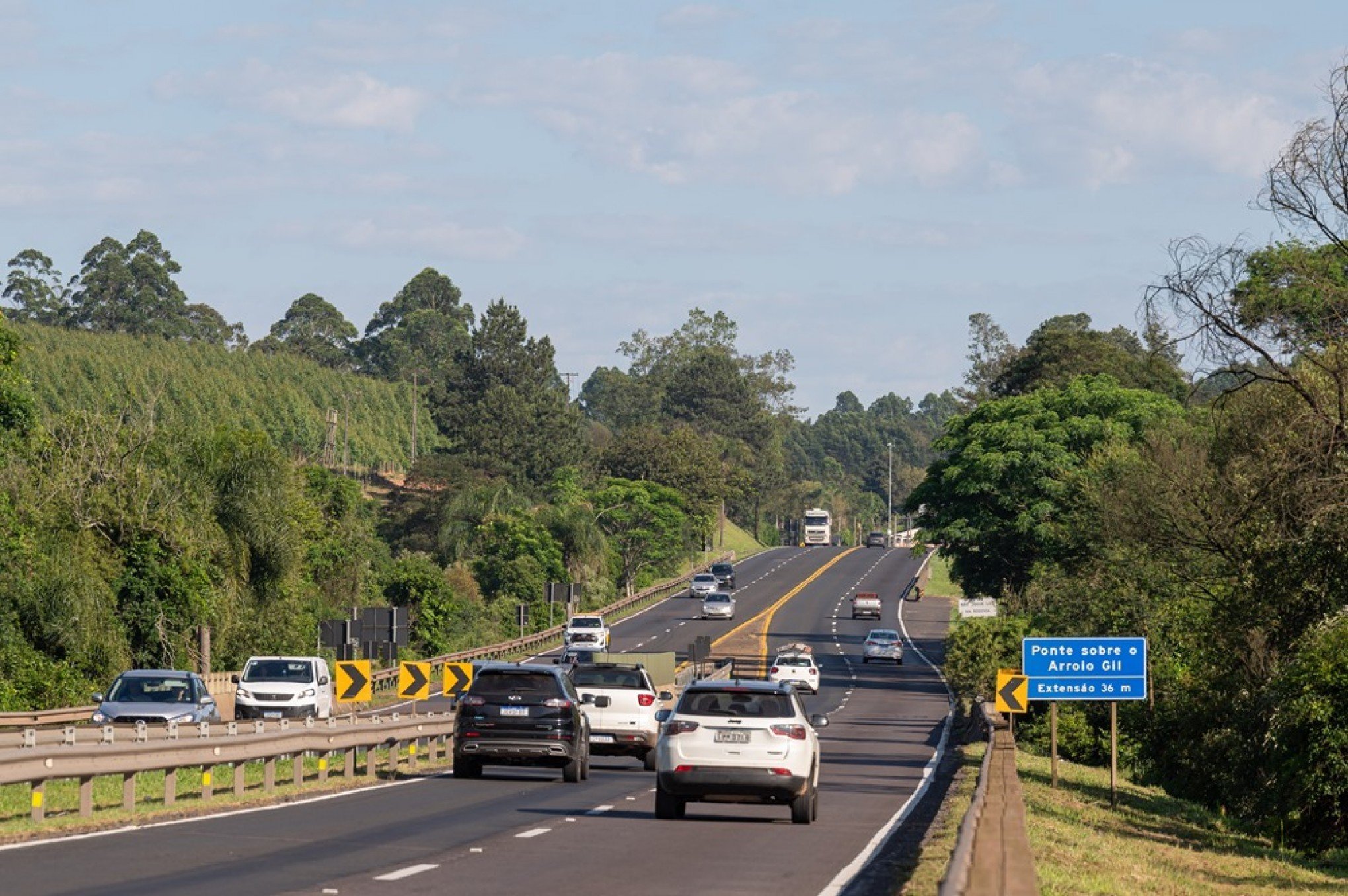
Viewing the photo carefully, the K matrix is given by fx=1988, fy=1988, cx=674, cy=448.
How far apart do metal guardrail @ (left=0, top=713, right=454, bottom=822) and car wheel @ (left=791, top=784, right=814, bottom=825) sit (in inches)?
260

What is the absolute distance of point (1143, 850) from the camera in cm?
2494

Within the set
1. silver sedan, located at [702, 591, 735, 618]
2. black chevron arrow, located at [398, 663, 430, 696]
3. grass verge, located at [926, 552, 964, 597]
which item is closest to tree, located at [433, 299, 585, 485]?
grass verge, located at [926, 552, 964, 597]

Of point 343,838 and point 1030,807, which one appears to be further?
point 1030,807

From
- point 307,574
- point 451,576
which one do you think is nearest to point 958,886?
point 307,574

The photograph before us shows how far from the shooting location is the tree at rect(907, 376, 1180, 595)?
85.6m

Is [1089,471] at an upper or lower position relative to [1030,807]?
upper

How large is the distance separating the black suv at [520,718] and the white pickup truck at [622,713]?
16.8ft

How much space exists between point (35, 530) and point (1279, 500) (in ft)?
117

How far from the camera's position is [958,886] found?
34.4 ft

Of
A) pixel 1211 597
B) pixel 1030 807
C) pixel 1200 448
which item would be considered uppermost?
pixel 1200 448

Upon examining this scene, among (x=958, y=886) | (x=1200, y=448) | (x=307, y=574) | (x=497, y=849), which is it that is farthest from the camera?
(x=307, y=574)

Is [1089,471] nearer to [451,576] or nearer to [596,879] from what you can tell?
[451,576]

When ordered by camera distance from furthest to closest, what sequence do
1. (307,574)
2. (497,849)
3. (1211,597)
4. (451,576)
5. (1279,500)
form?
(451,576) → (307,574) → (1211,597) → (1279,500) → (497,849)

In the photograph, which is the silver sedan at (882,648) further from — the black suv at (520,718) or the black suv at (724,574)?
the black suv at (520,718)
